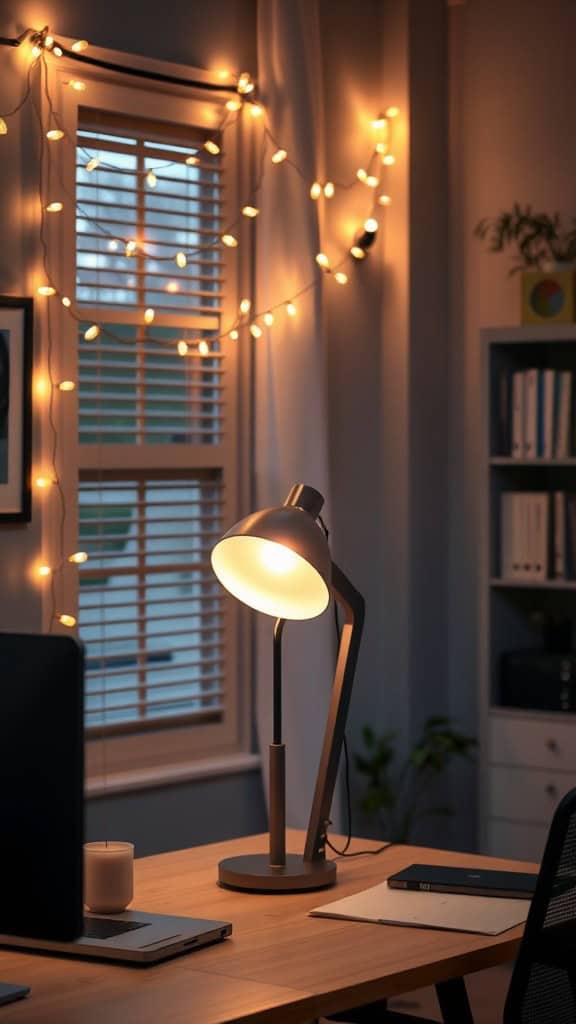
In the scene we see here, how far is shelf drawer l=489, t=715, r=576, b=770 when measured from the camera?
4.35 metres

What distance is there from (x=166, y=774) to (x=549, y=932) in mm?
2171

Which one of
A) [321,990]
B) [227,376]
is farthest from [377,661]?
[321,990]

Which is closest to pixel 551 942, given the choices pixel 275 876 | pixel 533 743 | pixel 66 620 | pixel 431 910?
pixel 431 910

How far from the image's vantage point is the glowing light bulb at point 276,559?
2623 millimetres

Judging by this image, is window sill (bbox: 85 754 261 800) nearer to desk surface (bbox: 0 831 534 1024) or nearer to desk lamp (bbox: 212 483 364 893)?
desk lamp (bbox: 212 483 364 893)

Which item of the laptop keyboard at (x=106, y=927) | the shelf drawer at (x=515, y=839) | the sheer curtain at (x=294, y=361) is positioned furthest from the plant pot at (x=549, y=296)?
the laptop keyboard at (x=106, y=927)

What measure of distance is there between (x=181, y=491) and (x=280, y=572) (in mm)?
1767

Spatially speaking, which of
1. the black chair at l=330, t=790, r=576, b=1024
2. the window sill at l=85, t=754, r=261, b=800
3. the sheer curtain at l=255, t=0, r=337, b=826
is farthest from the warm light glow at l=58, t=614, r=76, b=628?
the black chair at l=330, t=790, r=576, b=1024

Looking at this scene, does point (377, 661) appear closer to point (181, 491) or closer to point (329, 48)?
point (181, 491)

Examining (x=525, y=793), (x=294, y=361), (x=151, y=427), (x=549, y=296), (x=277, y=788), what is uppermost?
(x=549, y=296)

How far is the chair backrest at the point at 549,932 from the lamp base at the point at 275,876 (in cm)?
47

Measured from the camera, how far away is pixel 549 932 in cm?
216

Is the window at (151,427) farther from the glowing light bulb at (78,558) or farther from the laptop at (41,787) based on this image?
the laptop at (41,787)

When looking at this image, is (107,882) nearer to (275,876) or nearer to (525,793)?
(275,876)
